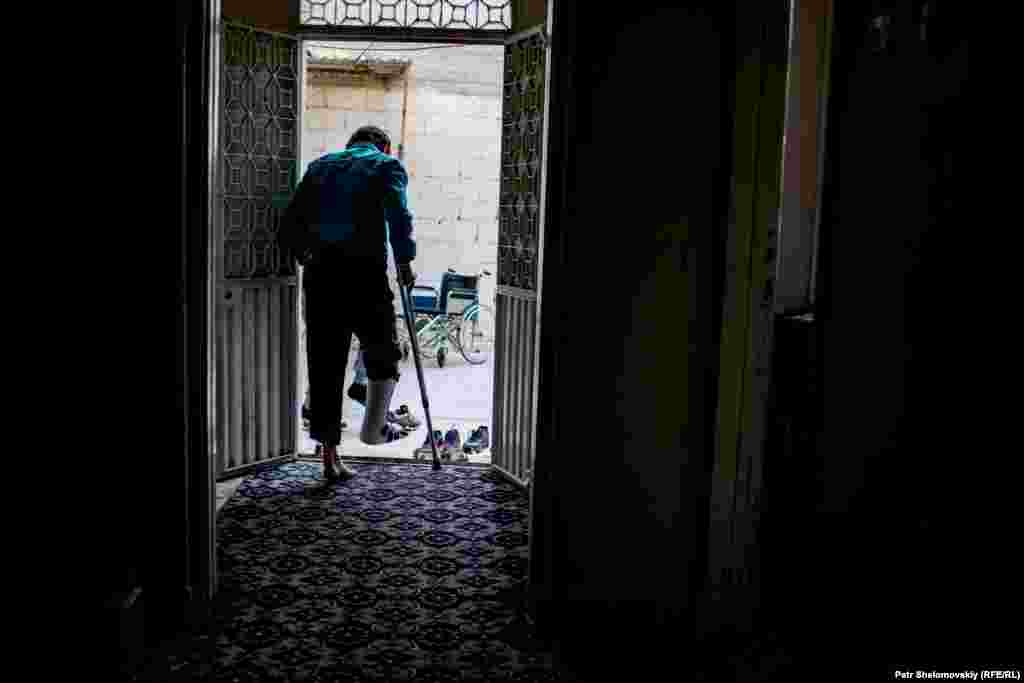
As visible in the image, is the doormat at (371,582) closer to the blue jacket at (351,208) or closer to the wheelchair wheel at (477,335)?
the blue jacket at (351,208)

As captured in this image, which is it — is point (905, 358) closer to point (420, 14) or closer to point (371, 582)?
point (371, 582)

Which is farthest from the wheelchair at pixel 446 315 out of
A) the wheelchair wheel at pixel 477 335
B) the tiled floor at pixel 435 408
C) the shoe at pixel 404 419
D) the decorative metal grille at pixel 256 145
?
the decorative metal grille at pixel 256 145

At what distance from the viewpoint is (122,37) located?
2672mm

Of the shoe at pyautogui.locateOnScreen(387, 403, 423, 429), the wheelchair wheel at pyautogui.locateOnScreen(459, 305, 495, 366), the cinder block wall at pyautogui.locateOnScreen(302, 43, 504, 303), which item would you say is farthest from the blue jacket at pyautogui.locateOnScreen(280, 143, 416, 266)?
the cinder block wall at pyautogui.locateOnScreen(302, 43, 504, 303)

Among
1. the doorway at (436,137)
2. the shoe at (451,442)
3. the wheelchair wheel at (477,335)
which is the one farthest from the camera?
the doorway at (436,137)

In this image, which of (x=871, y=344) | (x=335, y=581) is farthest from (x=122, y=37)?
(x=871, y=344)

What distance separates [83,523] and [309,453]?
257cm

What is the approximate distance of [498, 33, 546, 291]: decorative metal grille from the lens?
4.47 m

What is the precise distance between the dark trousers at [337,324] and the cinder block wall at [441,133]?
581 cm

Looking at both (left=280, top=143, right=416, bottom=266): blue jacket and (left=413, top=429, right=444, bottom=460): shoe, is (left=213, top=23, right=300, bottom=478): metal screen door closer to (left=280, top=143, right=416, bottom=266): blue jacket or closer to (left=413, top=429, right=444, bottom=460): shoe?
(left=280, top=143, right=416, bottom=266): blue jacket

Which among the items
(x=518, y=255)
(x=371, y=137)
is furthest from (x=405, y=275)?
(x=371, y=137)

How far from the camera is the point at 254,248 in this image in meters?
4.66

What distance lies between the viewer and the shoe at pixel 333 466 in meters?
4.64

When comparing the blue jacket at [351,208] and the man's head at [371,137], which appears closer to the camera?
the blue jacket at [351,208]
